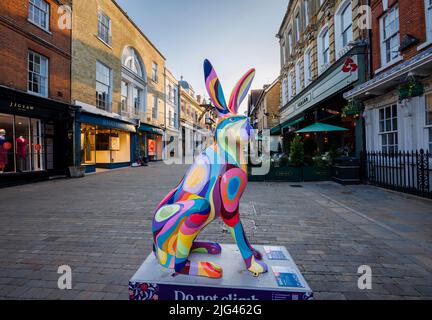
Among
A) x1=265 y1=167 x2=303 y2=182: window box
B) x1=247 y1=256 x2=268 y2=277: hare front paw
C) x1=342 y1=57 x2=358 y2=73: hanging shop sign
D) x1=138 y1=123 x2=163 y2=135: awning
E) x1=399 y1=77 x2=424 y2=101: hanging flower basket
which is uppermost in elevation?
x1=342 y1=57 x2=358 y2=73: hanging shop sign

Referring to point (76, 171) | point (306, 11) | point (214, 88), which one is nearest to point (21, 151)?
point (76, 171)

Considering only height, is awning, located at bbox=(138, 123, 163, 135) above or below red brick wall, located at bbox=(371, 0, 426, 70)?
below

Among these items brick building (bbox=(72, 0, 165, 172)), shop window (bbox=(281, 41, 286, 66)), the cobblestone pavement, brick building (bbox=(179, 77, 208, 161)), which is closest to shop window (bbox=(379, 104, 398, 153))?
the cobblestone pavement

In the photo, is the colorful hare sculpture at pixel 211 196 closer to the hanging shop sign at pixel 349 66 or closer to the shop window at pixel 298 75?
the hanging shop sign at pixel 349 66

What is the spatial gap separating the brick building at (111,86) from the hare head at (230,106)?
47.5ft

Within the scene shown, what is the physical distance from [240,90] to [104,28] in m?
19.6

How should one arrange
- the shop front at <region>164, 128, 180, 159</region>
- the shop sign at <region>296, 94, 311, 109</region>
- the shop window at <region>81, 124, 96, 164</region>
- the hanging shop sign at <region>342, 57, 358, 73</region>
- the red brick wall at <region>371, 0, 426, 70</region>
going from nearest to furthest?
1. the red brick wall at <region>371, 0, 426, 70</region>
2. the hanging shop sign at <region>342, 57, 358, 73</region>
3. the shop window at <region>81, 124, 96, 164</region>
4. the shop sign at <region>296, 94, 311, 109</region>
5. the shop front at <region>164, 128, 180, 159</region>

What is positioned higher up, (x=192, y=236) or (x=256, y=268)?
(x=192, y=236)

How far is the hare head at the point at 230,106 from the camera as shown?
1.86m

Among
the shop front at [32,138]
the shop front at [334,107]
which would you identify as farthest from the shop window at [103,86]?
the shop front at [334,107]

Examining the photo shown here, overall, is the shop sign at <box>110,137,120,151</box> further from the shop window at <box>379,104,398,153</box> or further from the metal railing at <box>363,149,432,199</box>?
the shop window at <box>379,104,398,153</box>

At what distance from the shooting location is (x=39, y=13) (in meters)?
11.2

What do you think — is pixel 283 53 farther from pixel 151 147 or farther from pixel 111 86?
pixel 151 147

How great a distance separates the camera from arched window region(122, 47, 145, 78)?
1971 cm
